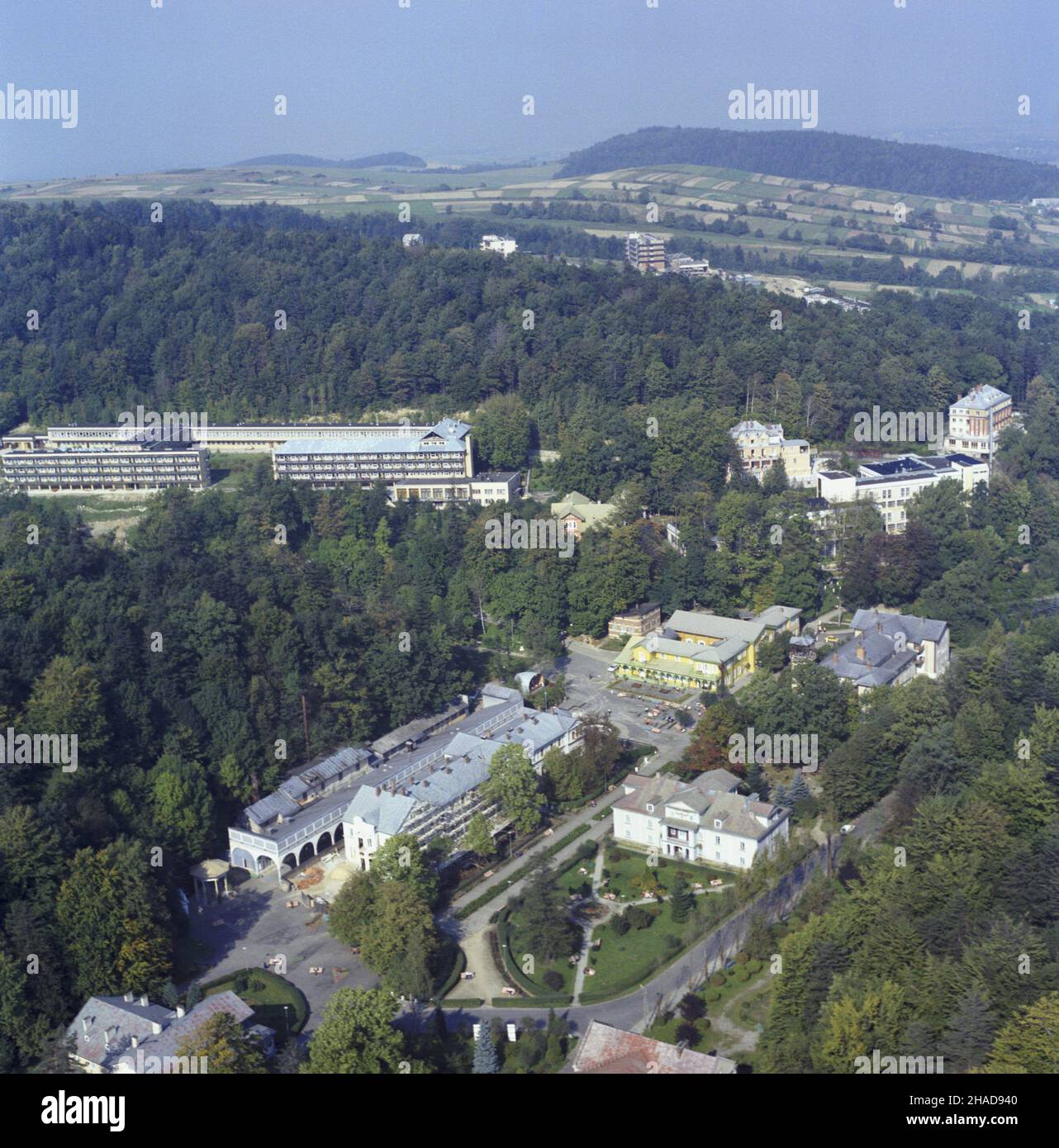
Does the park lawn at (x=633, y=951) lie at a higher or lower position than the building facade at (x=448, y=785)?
lower

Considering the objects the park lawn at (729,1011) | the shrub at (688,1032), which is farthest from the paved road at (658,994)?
the shrub at (688,1032)

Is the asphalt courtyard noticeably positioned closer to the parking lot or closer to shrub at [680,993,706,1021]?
shrub at [680,993,706,1021]

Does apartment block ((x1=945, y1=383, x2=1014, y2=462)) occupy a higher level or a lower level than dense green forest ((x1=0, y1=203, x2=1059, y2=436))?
lower

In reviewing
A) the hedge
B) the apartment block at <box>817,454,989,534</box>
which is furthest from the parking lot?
the apartment block at <box>817,454,989,534</box>

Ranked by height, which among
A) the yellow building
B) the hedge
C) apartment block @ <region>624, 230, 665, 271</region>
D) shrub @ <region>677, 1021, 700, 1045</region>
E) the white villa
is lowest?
shrub @ <region>677, 1021, 700, 1045</region>

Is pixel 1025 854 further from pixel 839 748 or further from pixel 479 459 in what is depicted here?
pixel 479 459

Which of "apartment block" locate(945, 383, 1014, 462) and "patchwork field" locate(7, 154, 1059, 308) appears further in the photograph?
"patchwork field" locate(7, 154, 1059, 308)

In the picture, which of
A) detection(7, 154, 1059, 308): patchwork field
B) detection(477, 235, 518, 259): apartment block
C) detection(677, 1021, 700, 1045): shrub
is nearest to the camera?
detection(677, 1021, 700, 1045): shrub

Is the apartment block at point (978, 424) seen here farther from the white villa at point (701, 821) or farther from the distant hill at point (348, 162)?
the distant hill at point (348, 162)
